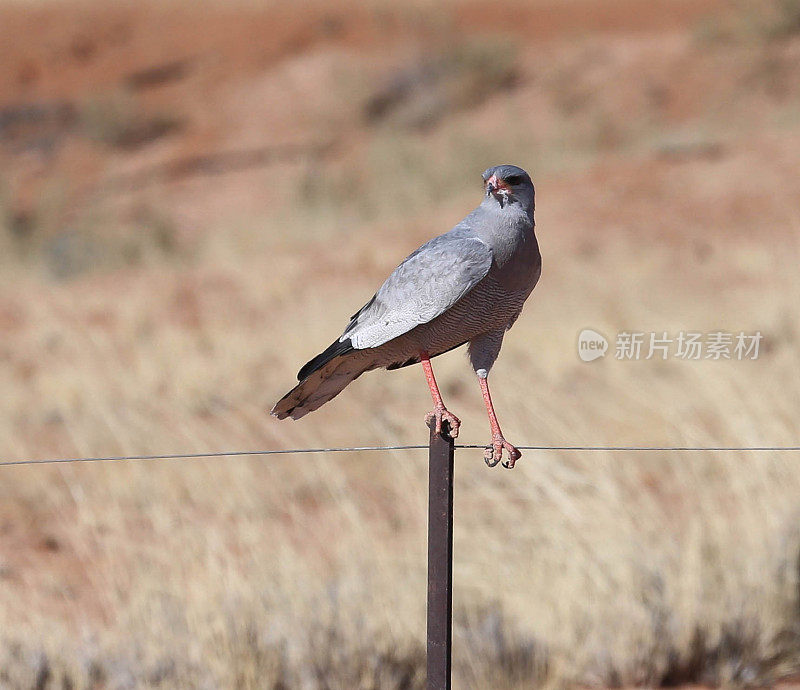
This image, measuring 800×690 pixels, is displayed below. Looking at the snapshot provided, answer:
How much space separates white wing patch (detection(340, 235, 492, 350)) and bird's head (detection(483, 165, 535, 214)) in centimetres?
12

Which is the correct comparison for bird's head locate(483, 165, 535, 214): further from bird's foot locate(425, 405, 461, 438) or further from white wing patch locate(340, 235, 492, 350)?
bird's foot locate(425, 405, 461, 438)

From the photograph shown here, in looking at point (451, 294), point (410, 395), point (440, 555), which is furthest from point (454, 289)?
point (410, 395)

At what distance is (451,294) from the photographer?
2.50 meters

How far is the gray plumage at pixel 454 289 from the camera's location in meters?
2.50

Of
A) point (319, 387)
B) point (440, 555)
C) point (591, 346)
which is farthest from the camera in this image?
point (591, 346)

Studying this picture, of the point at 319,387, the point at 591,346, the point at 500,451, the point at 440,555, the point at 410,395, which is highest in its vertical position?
the point at 591,346

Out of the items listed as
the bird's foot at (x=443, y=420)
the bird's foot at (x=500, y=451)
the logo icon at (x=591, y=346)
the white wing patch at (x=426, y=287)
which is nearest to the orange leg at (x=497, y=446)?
the bird's foot at (x=500, y=451)

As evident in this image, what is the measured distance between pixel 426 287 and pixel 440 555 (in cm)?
61

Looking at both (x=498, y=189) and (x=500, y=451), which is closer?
(x=498, y=189)

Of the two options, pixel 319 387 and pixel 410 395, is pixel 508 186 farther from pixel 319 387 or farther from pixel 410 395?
pixel 410 395

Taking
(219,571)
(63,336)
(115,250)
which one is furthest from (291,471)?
(115,250)

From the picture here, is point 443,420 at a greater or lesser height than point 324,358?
lesser

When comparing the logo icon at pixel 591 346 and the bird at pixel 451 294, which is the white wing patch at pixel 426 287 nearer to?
the bird at pixel 451 294

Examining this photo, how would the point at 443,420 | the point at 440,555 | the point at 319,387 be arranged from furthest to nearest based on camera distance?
the point at 319,387 < the point at 443,420 < the point at 440,555
